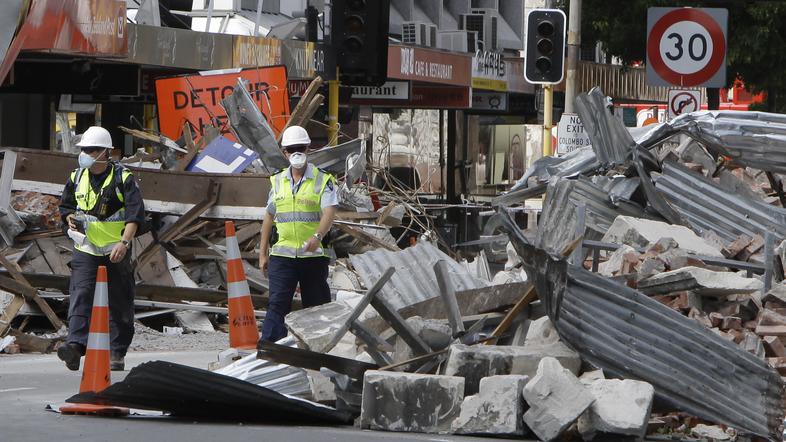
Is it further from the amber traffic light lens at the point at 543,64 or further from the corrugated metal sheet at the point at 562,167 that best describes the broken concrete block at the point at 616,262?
the amber traffic light lens at the point at 543,64

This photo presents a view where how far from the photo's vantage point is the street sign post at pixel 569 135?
61.0 ft

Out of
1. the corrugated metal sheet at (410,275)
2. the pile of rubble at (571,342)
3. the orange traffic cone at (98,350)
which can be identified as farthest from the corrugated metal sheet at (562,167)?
the orange traffic cone at (98,350)

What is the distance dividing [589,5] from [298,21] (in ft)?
18.4

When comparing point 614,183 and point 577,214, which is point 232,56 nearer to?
point 614,183

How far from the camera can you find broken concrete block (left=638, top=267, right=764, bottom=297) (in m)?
9.93

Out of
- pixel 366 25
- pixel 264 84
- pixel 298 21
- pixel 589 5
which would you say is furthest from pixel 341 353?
pixel 589 5

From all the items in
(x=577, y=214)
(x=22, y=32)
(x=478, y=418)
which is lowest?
(x=478, y=418)

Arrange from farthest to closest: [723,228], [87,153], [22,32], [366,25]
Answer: [366,25] → [723,228] → [87,153] → [22,32]

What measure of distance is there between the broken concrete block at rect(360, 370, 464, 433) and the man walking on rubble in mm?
2743

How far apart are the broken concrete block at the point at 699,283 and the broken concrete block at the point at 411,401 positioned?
7.07 feet

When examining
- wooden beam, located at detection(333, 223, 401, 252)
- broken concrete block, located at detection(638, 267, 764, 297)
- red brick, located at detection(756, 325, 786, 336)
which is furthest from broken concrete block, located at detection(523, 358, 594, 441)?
wooden beam, located at detection(333, 223, 401, 252)

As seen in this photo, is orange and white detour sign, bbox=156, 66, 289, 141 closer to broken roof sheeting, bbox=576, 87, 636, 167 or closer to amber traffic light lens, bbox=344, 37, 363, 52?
amber traffic light lens, bbox=344, 37, 363, 52

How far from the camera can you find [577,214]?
1079cm

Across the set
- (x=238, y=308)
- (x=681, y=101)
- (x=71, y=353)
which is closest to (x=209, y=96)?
(x=681, y=101)
